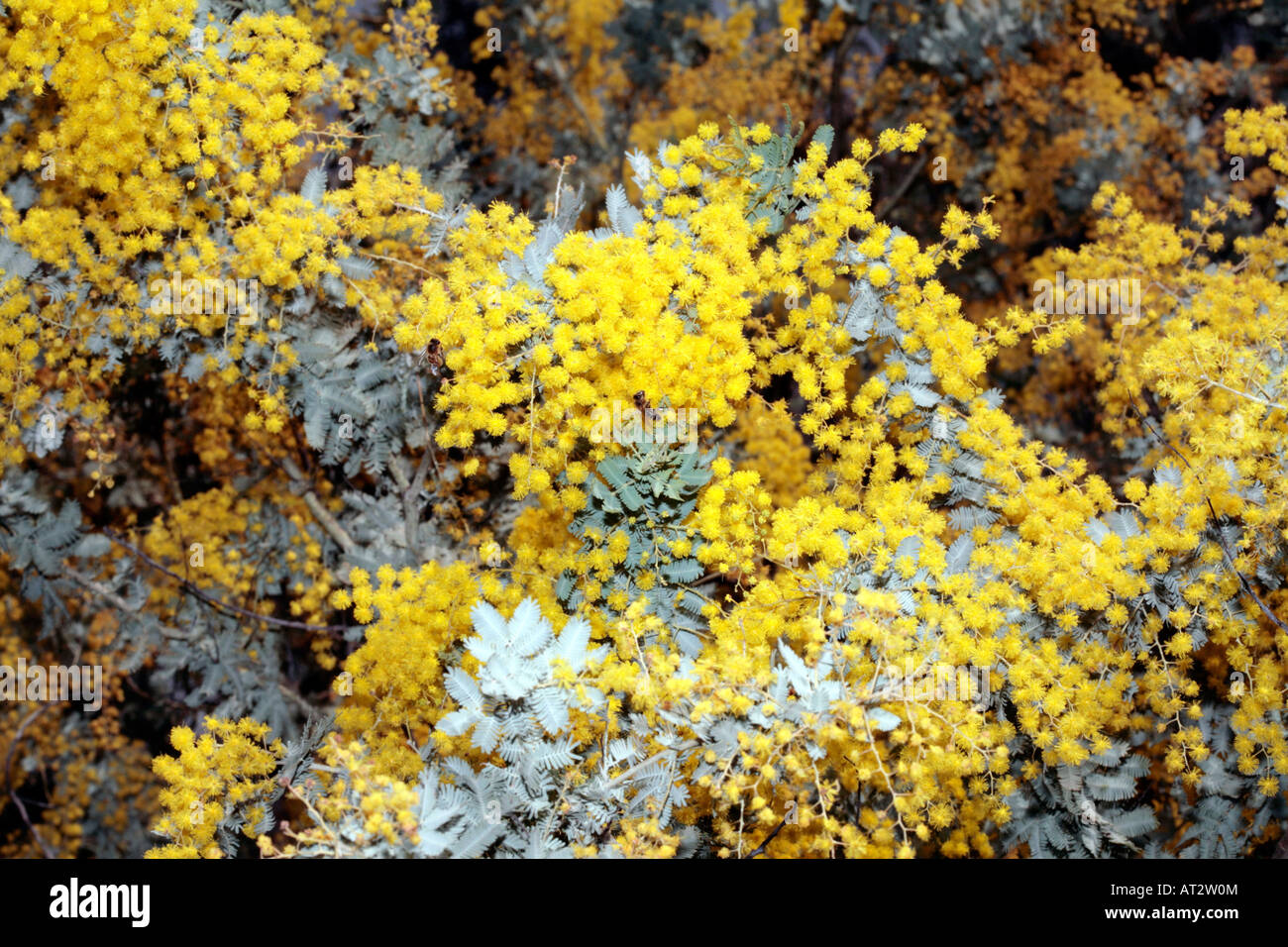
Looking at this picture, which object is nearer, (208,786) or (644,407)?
(208,786)

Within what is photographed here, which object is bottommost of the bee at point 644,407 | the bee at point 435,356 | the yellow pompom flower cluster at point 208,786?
the yellow pompom flower cluster at point 208,786

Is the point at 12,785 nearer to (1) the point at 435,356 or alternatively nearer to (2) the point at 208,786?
(2) the point at 208,786

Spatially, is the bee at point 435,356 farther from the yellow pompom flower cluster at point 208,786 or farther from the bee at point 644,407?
the yellow pompom flower cluster at point 208,786

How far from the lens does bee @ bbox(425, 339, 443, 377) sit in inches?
153

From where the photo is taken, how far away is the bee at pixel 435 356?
3.89 meters

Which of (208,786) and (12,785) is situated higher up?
(208,786)

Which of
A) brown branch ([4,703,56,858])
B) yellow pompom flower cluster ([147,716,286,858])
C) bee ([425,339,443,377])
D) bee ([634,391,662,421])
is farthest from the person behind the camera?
brown branch ([4,703,56,858])

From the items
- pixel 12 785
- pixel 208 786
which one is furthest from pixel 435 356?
pixel 12 785

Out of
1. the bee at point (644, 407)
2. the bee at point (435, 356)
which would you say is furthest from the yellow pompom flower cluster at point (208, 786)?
the bee at point (644, 407)

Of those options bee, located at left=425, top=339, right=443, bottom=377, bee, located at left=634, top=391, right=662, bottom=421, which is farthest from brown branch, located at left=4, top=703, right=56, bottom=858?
bee, located at left=634, top=391, right=662, bottom=421

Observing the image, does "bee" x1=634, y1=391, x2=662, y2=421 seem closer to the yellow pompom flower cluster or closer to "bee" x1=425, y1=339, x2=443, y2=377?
"bee" x1=425, y1=339, x2=443, y2=377

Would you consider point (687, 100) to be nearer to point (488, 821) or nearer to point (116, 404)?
point (116, 404)

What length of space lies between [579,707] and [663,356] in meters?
1.29

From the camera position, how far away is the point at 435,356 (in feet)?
12.8
